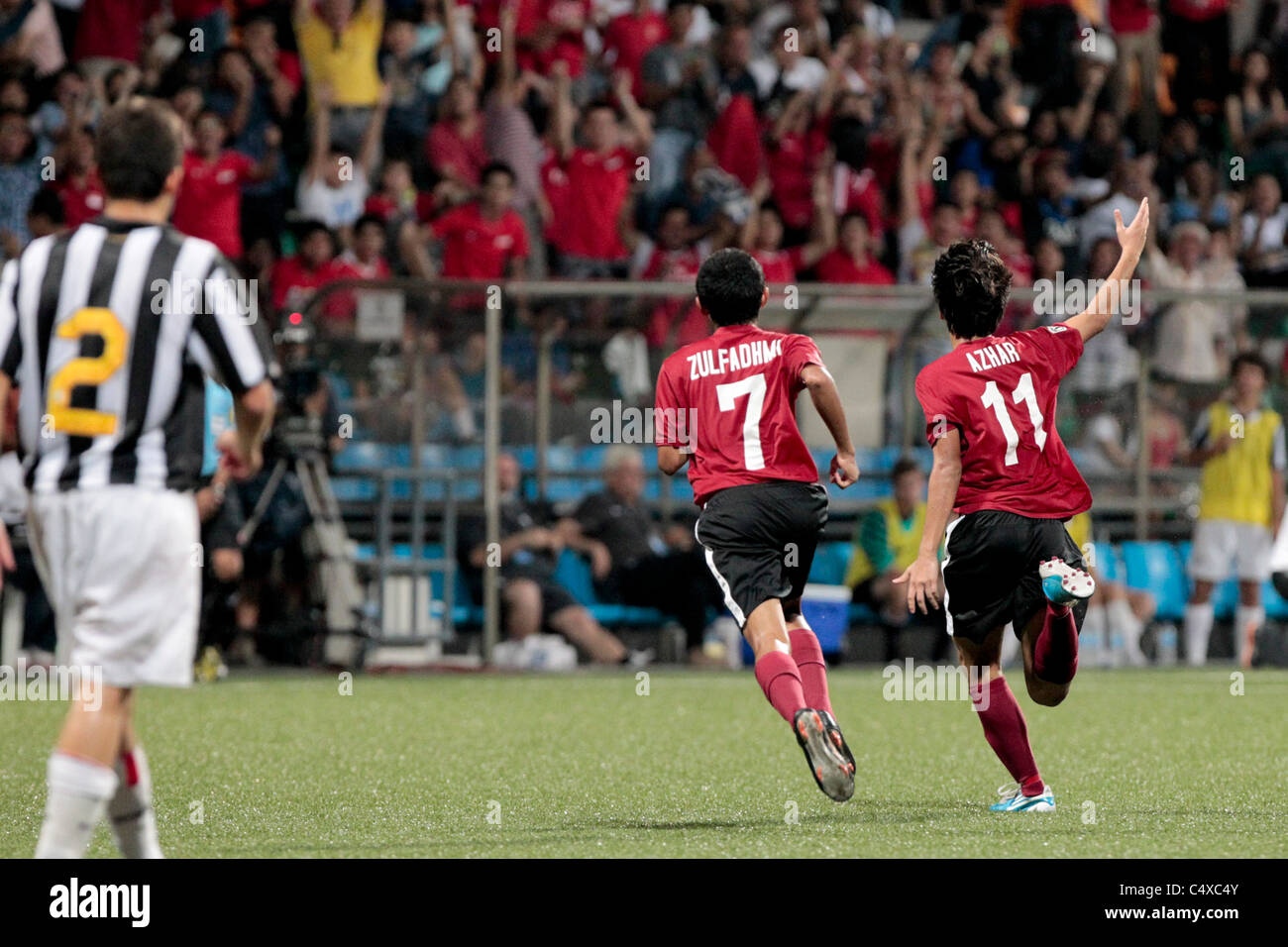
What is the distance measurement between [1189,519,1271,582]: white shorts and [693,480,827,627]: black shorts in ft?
27.4

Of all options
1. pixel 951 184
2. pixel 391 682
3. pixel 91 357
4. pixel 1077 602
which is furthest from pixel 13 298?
pixel 951 184

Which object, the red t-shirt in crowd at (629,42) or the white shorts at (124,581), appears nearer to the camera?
the white shorts at (124,581)

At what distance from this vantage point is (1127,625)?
46.8 feet

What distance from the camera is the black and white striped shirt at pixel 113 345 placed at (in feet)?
14.7

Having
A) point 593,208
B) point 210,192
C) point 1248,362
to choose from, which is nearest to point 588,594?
point 593,208

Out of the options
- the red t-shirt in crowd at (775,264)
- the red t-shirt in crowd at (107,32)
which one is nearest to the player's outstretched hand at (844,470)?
the red t-shirt in crowd at (775,264)

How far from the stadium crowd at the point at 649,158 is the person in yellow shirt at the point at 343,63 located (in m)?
0.02

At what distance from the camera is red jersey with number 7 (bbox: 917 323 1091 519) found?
250 inches

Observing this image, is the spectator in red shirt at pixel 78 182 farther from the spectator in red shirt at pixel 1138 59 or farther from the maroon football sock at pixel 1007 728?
the maroon football sock at pixel 1007 728

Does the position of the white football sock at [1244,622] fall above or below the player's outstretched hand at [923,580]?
below

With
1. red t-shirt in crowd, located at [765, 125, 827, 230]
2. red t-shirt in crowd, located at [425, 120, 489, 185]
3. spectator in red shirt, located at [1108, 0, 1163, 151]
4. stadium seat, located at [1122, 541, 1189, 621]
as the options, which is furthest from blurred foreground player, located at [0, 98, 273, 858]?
spectator in red shirt, located at [1108, 0, 1163, 151]

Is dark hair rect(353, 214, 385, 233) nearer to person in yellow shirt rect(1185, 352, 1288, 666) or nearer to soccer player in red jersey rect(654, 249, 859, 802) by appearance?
person in yellow shirt rect(1185, 352, 1288, 666)

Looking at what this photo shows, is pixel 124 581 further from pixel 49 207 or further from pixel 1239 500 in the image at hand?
pixel 1239 500

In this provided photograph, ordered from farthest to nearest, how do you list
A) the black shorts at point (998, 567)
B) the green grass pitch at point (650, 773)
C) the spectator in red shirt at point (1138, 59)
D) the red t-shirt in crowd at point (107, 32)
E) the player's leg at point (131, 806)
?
the spectator in red shirt at point (1138, 59), the red t-shirt in crowd at point (107, 32), the black shorts at point (998, 567), the green grass pitch at point (650, 773), the player's leg at point (131, 806)
